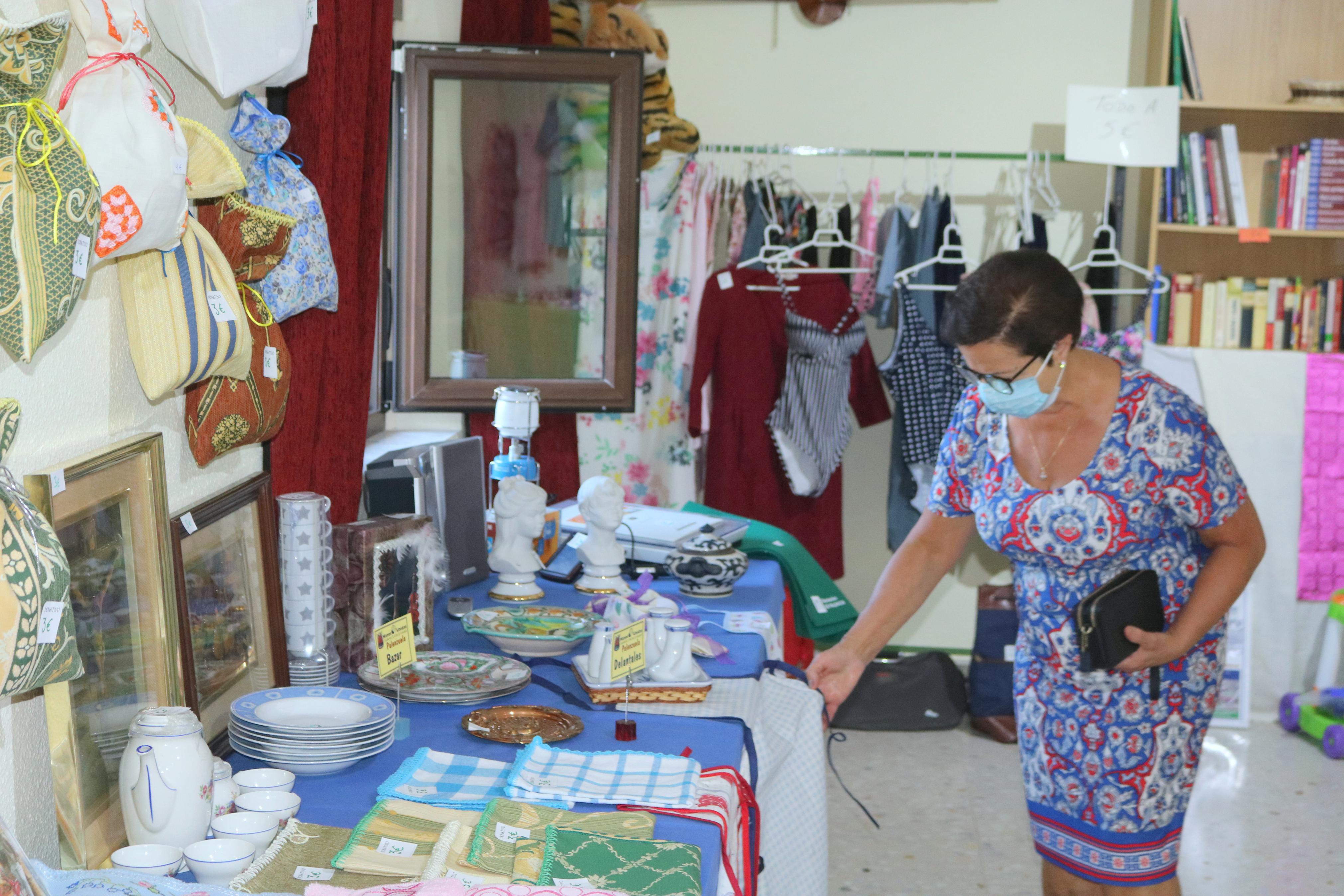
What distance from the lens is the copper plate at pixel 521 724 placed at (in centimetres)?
157

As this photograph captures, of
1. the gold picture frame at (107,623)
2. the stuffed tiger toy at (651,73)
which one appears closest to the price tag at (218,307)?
the gold picture frame at (107,623)

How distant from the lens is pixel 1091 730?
1921 mm

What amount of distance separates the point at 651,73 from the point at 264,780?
2684 mm

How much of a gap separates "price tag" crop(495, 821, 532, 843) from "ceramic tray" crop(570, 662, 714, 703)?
1.63 ft

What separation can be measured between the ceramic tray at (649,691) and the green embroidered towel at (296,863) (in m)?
0.54

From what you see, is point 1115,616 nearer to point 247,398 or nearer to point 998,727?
point 247,398

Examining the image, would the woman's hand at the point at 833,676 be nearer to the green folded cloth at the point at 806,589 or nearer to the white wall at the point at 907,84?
the green folded cloth at the point at 806,589

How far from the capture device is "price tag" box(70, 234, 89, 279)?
964mm

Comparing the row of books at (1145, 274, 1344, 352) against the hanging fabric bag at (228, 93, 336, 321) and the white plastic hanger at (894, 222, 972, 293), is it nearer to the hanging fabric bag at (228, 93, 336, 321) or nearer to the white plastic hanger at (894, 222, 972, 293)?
the white plastic hanger at (894, 222, 972, 293)

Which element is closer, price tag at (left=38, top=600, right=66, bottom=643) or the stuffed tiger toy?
Result: price tag at (left=38, top=600, right=66, bottom=643)

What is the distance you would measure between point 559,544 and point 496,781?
4.33ft

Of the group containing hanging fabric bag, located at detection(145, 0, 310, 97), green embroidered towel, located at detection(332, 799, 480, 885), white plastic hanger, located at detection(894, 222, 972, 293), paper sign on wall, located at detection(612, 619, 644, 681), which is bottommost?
green embroidered towel, located at detection(332, 799, 480, 885)

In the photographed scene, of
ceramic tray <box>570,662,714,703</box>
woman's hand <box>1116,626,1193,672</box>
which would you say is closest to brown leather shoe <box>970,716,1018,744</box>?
woman's hand <box>1116,626,1193,672</box>

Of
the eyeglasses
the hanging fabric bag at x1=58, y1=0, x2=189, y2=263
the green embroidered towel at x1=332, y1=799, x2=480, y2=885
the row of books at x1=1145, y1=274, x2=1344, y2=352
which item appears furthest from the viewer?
the row of books at x1=1145, y1=274, x2=1344, y2=352
